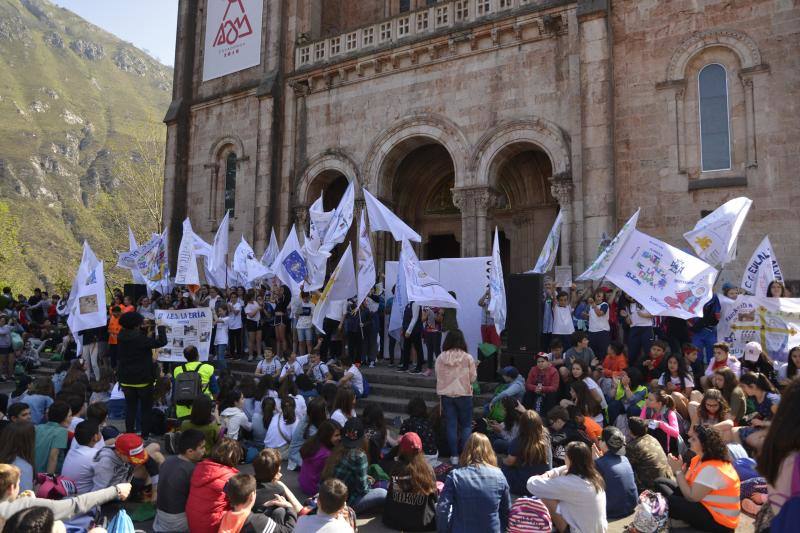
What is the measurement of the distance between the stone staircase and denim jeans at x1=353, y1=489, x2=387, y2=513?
400cm

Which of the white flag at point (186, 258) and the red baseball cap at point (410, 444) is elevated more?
the white flag at point (186, 258)

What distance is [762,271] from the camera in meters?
10.8

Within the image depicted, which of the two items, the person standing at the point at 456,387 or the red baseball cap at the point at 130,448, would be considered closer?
the red baseball cap at the point at 130,448

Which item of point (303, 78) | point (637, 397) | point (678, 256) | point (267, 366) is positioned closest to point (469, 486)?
point (637, 397)

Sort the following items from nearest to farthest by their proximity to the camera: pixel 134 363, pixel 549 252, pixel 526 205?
pixel 134 363
pixel 549 252
pixel 526 205

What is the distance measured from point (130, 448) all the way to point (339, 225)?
7.65m

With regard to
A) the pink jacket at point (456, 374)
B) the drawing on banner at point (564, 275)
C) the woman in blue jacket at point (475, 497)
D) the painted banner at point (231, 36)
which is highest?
the painted banner at point (231, 36)

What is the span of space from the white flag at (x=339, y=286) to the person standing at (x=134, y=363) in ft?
11.8

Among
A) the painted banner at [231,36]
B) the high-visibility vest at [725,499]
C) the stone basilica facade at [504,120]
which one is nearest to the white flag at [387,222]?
the stone basilica facade at [504,120]

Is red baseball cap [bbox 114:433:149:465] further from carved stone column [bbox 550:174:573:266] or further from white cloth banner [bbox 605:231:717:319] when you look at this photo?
carved stone column [bbox 550:174:573:266]

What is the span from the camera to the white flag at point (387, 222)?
12918mm

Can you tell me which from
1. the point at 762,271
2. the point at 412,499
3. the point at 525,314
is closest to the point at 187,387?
the point at 412,499

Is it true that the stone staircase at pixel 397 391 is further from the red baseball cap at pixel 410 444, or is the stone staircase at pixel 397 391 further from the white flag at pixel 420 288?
the red baseball cap at pixel 410 444

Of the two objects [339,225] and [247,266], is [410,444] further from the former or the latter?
[247,266]
